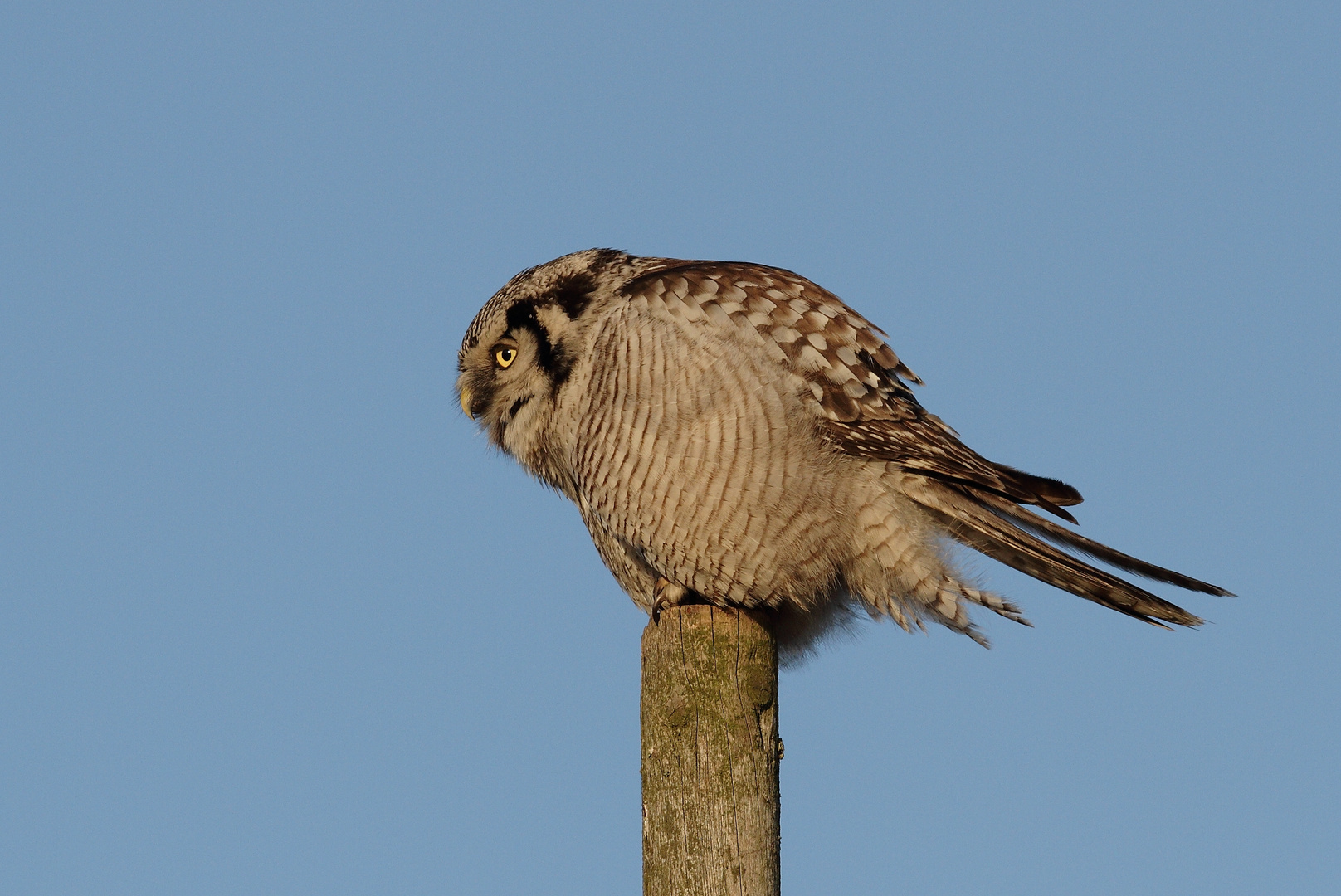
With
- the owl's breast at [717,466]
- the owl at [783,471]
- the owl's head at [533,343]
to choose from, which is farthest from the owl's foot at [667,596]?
the owl's head at [533,343]

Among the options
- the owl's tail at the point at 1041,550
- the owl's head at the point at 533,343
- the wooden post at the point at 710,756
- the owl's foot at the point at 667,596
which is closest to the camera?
the wooden post at the point at 710,756

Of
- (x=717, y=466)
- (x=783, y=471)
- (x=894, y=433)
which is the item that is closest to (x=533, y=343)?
(x=717, y=466)

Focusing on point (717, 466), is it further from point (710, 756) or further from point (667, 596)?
point (710, 756)

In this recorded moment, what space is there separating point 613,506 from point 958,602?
Answer: 1201 millimetres

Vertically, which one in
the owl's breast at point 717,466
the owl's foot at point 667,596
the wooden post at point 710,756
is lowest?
the wooden post at point 710,756

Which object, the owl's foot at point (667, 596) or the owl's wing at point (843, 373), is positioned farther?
the owl's foot at point (667, 596)

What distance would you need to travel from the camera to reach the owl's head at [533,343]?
4.80 metres

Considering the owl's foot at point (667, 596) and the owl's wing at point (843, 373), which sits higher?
the owl's wing at point (843, 373)

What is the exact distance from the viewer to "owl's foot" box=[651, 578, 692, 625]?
4.61 m

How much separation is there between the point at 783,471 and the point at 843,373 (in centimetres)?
43

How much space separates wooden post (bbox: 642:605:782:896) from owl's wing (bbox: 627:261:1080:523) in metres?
0.99

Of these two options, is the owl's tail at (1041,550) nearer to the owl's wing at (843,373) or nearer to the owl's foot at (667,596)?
the owl's wing at (843,373)

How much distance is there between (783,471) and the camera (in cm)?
431

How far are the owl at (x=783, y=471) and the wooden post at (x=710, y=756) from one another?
2.23ft
